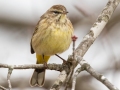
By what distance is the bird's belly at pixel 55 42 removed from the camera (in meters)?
5.95

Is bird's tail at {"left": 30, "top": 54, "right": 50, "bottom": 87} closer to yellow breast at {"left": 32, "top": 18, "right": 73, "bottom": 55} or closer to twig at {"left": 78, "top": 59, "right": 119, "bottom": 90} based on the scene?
yellow breast at {"left": 32, "top": 18, "right": 73, "bottom": 55}

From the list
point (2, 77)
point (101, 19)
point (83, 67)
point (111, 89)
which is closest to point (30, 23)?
point (2, 77)

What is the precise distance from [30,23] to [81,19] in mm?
1121

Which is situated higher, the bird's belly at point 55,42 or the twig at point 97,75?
the bird's belly at point 55,42

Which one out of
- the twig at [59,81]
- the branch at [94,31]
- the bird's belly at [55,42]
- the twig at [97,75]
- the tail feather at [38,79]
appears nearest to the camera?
the twig at [97,75]

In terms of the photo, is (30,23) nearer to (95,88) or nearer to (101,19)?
(95,88)

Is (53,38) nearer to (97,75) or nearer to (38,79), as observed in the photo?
(38,79)

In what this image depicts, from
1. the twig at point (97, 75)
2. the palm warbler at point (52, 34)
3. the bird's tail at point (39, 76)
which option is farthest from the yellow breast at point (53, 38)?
the twig at point (97, 75)

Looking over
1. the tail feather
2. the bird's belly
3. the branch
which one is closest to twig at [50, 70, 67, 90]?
the branch

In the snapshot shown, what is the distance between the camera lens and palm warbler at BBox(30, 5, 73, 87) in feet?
19.6

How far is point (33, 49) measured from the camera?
6.68m

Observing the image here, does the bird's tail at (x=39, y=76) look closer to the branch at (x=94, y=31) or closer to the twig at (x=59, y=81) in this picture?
the branch at (x=94, y=31)

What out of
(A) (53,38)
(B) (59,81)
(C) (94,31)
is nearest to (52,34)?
(A) (53,38)

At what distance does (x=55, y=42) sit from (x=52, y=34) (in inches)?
5.3
